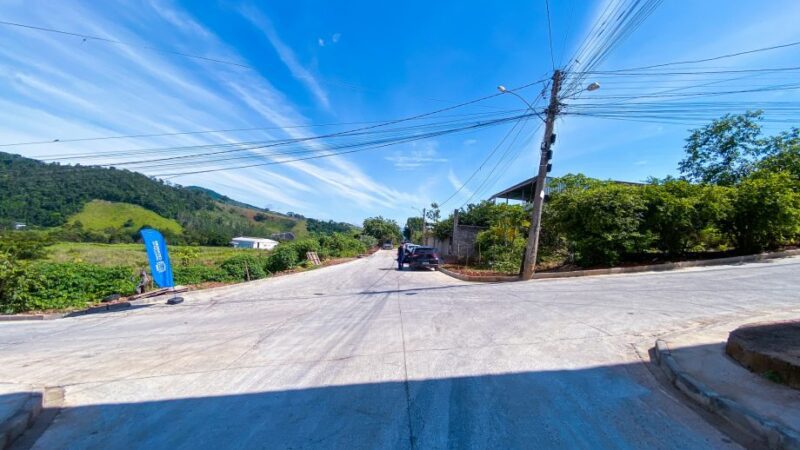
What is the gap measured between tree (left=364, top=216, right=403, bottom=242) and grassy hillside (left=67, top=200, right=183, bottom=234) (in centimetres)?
4333

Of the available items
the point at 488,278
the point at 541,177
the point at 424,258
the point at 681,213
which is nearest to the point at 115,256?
the point at 424,258

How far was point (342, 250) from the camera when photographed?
42344 millimetres

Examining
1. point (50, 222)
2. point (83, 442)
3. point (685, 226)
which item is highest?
point (50, 222)

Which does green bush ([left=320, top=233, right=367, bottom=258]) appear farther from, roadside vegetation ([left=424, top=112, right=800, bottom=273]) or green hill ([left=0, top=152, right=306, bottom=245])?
roadside vegetation ([left=424, top=112, right=800, bottom=273])

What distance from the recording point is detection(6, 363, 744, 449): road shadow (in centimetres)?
297

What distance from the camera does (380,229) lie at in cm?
9444

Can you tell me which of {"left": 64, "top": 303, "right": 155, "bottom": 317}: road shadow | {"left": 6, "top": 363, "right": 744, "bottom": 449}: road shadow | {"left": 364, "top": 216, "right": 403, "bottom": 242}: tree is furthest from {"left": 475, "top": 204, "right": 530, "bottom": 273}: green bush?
{"left": 364, "top": 216, "right": 403, "bottom": 242}: tree

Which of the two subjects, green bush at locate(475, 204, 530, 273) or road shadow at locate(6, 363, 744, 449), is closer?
road shadow at locate(6, 363, 744, 449)

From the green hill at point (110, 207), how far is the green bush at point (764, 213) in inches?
1182

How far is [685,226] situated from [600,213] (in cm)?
377

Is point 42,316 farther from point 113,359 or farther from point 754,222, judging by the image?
point 754,222

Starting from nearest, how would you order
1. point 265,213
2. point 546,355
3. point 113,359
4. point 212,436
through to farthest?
point 212,436
point 546,355
point 113,359
point 265,213

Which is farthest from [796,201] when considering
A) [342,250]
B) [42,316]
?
[342,250]

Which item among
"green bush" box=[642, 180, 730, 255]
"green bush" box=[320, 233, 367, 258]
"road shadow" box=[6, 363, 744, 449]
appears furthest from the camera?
"green bush" box=[320, 233, 367, 258]
